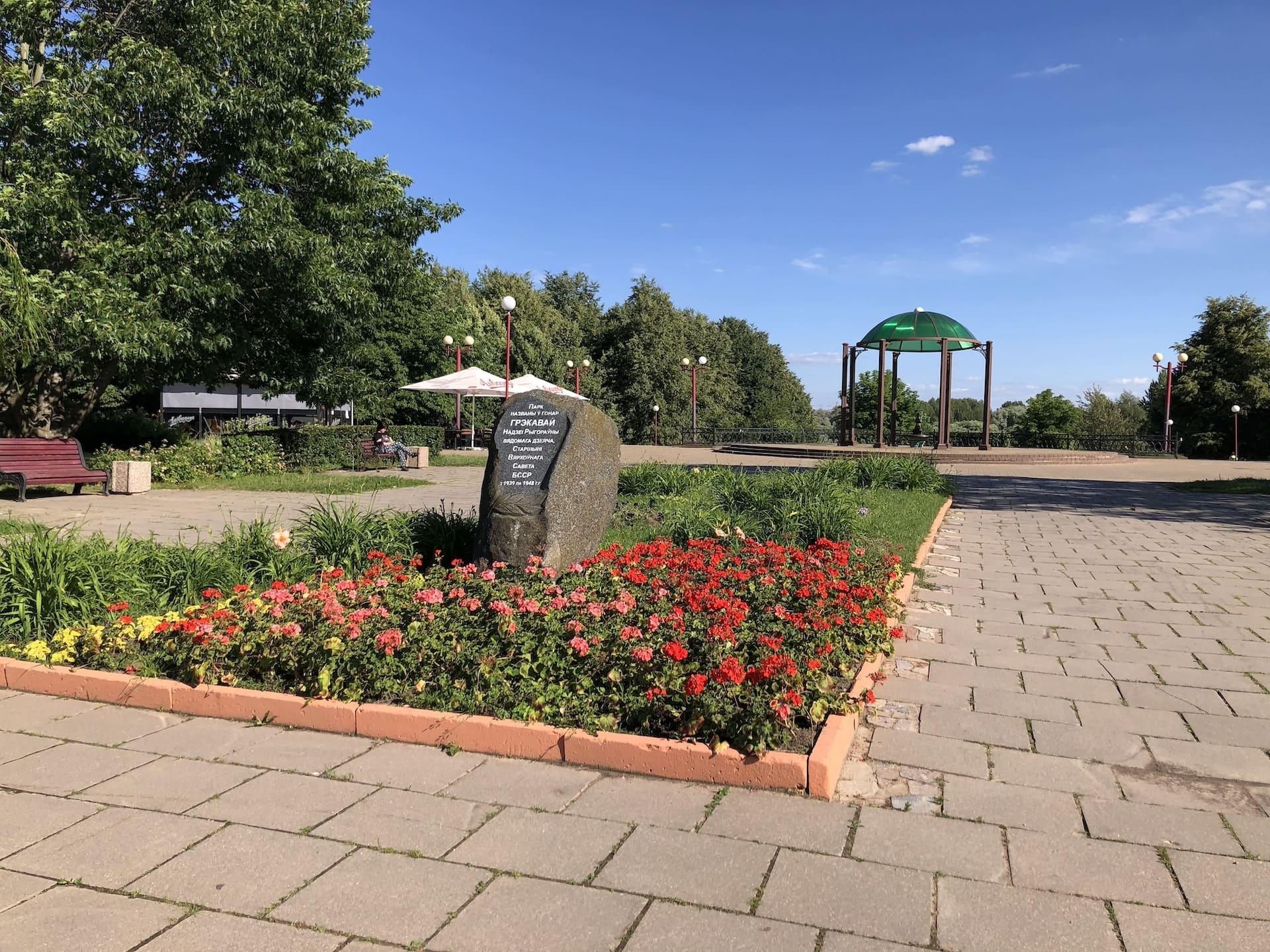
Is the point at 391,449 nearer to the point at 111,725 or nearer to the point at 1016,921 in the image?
the point at 111,725

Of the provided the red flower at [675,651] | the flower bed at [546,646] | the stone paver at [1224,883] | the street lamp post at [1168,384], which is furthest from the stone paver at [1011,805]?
the street lamp post at [1168,384]

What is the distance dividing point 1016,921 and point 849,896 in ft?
1.39

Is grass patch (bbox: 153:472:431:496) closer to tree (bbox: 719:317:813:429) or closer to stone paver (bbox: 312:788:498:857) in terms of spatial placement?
stone paver (bbox: 312:788:498:857)

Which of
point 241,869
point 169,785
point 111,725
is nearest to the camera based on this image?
point 241,869

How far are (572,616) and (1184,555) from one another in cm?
709

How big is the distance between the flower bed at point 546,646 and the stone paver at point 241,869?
1005mm

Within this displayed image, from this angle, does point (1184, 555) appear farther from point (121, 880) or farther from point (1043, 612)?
point (121, 880)

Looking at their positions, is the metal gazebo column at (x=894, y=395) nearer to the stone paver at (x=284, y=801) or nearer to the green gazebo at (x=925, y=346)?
the green gazebo at (x=925, y=346)

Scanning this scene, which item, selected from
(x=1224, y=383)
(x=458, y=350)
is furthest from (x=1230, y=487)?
(x=1224, y=383)

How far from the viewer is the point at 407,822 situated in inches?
107

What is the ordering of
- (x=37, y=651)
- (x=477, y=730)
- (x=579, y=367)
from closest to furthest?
1. (x=477, y=730)
2. (x=37, y=651)
3. (x=579, y=367)

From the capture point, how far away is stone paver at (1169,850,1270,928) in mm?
2256

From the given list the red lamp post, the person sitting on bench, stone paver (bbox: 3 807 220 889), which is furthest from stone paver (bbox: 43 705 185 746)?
the red lamp post

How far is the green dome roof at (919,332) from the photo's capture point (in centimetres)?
2491
